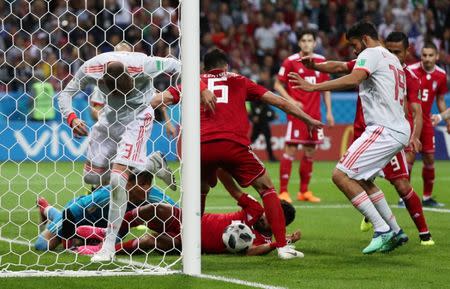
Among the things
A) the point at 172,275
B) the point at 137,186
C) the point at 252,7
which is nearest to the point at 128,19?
the point at 252,7

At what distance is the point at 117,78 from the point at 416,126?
9.66 feet

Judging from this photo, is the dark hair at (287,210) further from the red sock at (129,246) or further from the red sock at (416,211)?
the red sock at (129,246)

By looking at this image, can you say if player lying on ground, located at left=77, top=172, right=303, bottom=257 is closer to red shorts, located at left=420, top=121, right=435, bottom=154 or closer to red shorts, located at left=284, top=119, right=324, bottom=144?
red shorts, located at left=420, top=121, right=435, bottom=154

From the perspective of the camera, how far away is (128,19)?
65.9 feet

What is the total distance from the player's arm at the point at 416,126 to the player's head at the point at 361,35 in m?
1.25

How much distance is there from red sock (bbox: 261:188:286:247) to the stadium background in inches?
360

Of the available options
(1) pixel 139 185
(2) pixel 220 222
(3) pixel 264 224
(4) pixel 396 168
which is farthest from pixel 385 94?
(1) pixel 139 185

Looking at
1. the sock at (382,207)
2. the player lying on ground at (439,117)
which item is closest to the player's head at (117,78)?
the sock at (382,207)

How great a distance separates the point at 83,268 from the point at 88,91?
11.4 meters

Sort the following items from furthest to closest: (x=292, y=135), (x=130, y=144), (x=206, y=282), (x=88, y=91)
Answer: (x=88, y=91), (x=292, y=135), (x=130, y=144), (x=206, y=282)

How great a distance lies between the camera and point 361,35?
834 centimetres

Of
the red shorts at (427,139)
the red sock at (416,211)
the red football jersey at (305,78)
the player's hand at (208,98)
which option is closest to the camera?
the player's hand at (208,98)

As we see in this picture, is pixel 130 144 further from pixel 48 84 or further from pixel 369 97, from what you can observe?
pixel 48 84

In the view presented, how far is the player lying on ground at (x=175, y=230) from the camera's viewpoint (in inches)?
312
